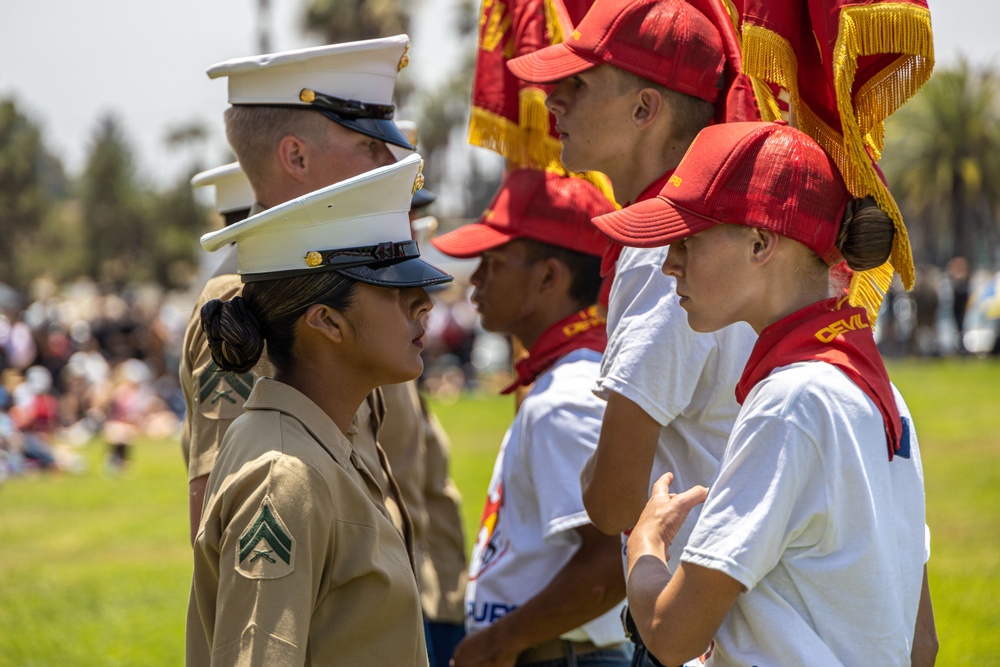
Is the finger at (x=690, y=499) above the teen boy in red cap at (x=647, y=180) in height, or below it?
below

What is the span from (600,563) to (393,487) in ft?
2.15

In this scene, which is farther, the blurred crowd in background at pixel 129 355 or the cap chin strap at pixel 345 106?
the blurred crowd in background at pixel 129 355

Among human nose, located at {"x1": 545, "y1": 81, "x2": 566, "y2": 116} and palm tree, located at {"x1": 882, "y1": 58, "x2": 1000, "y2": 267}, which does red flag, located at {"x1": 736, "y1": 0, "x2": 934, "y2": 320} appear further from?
palm tree, located at {"x1": 882, "y1": 58, "x2": 1000, "y2": 267}

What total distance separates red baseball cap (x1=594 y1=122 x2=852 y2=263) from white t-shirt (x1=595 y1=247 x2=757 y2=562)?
0.38m

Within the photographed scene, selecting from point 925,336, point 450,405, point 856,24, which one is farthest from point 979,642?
point 925,336

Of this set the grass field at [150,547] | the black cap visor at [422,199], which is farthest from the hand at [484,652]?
the grass field at [150,547]

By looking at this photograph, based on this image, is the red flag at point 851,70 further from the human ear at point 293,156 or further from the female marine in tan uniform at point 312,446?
the human ear at point 293,156

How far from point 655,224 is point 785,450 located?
22.0 inches

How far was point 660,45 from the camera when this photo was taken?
275cm

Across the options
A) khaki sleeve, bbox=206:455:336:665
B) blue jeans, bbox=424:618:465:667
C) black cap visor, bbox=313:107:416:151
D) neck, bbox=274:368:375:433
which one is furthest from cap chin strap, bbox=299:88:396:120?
blue jeans, bbox=424:618:465:667

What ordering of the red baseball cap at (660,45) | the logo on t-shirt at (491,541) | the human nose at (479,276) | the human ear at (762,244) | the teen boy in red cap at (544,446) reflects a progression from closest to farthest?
the human ear at (762,244) < the red baseball cap at (660,45) < the teen boy in red cap at (544,446) < the logo on t-shirt at (491,541) < the human nose at (479,276)

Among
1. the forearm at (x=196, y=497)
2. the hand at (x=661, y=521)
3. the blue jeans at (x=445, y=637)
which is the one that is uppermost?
the hand at (x=661, y=521)

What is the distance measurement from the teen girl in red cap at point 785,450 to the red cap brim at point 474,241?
137cm

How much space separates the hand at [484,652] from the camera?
3.20 m
